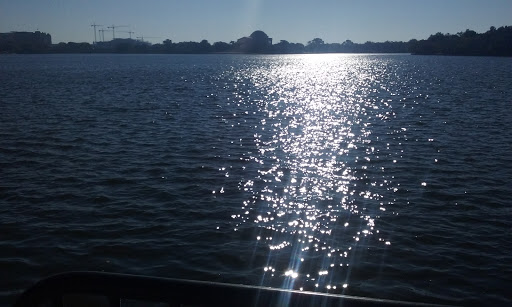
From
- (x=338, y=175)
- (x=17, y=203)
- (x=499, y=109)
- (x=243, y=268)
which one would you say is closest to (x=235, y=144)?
(x=338, y=175)

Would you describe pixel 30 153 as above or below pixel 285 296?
below

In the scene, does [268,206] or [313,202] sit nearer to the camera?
[268,206]

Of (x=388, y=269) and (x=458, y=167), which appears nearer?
(x=388, y=269)

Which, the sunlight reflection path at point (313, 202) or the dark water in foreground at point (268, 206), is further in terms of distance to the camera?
the sunlight reflection path at point (313, 202)

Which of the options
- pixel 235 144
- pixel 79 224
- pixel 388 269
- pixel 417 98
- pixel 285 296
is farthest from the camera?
pixel 417 98

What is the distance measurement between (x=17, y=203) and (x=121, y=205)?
3.66 m

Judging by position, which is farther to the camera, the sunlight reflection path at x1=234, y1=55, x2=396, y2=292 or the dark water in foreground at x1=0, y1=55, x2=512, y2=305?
the sunlight reflection path at x1=234, y1=55, x2=396, y2=292

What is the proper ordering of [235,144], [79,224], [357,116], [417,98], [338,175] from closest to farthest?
[79,224], [338,175], [235,144], [357,116], [417,98]

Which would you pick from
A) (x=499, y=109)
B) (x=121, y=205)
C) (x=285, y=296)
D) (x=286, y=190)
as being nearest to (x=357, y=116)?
(x=499, y=109)

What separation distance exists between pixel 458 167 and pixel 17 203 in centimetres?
1823

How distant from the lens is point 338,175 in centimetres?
2139

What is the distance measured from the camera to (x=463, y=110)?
43000 millimetres

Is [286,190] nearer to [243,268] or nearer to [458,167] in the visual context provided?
[243,268]

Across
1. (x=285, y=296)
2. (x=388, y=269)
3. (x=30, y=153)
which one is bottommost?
(x=30, y=153)
